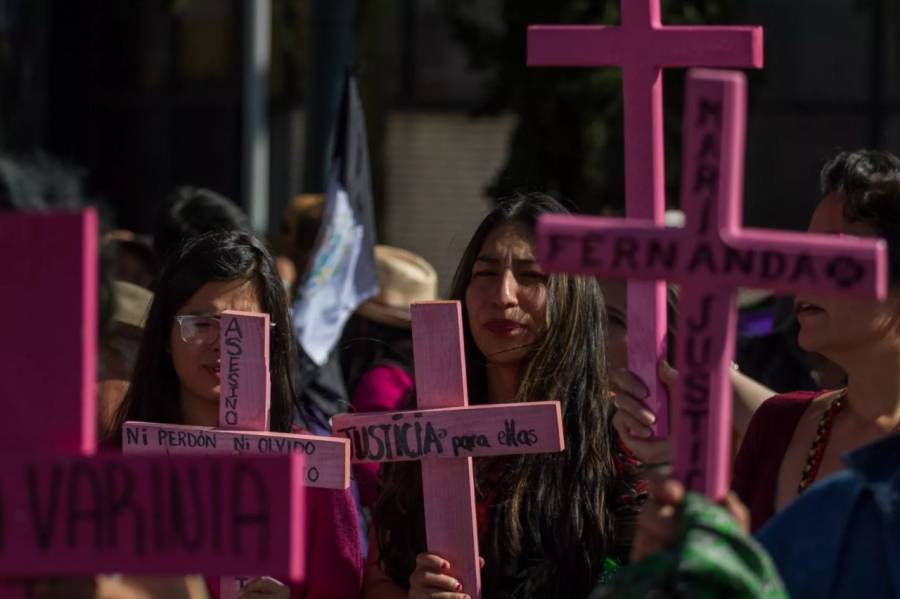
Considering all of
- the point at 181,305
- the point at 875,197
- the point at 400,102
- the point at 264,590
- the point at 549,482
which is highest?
the point at 400,102

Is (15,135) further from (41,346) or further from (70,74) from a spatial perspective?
(41,346)

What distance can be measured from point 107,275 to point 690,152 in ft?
7.00

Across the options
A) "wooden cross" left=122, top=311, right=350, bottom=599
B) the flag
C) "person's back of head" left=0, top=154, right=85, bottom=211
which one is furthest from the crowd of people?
"person's back of head" left=0, top=154, right=85, bottom=211

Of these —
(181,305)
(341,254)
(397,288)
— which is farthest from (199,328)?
(397,288)

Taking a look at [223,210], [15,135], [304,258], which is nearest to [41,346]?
[223,210]

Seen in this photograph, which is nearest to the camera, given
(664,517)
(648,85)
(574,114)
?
(664,517)

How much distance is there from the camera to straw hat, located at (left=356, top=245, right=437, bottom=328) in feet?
19.0

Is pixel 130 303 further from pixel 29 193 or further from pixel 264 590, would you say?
pixel 264 590

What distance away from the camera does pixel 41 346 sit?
7.42 feet

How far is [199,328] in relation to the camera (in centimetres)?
359

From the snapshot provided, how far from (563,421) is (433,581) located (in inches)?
20.9

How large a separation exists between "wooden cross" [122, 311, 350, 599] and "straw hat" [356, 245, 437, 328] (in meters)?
2.50

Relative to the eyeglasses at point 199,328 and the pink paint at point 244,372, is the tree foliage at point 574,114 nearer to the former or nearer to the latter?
the eyeglasses at point 199,328

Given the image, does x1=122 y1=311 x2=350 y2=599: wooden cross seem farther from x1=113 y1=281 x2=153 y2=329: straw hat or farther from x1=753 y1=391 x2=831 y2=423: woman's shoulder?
x1=113 y1=281 x2=153 y2=329: straw hat
